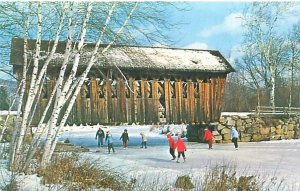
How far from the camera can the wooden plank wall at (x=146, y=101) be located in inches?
810

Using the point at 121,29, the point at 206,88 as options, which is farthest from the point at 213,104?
the point at 121,29

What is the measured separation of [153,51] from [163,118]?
397cm

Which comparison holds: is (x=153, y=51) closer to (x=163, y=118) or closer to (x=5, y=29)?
(x=163, y=118)

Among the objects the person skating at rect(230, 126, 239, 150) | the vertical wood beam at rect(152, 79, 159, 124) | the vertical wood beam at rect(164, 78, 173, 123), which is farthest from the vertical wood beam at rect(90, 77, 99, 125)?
the person skating at rect(230, 126, 239, 150)

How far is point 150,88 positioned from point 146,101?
818 mm

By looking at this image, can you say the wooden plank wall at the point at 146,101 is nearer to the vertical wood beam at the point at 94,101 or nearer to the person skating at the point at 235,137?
the vertical wood beam at the point at 94,101

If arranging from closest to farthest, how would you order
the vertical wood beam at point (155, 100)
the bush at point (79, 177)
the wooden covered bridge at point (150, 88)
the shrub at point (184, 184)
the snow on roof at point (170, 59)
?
the bush at point (79, 177), the shrub at point (184, 184), the wooden covered bridge at point (150, 88), the snow on roof at point (170, 59), the vertical wood beam at point (155, 100)

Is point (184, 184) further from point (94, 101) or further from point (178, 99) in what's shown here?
point (178, 99)

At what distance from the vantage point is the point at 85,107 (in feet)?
67.2

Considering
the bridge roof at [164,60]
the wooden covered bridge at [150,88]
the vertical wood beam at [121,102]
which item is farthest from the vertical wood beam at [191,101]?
the vertical wood beam at [121,102]

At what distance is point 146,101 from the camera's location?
21.9 metres

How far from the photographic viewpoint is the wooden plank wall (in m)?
20.6

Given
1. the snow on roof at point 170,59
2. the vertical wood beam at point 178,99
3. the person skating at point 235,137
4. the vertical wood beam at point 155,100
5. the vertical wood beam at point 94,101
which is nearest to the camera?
the person skating at point 235,137

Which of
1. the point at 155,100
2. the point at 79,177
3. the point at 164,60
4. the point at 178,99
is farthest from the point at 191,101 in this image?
the point at 79,177
